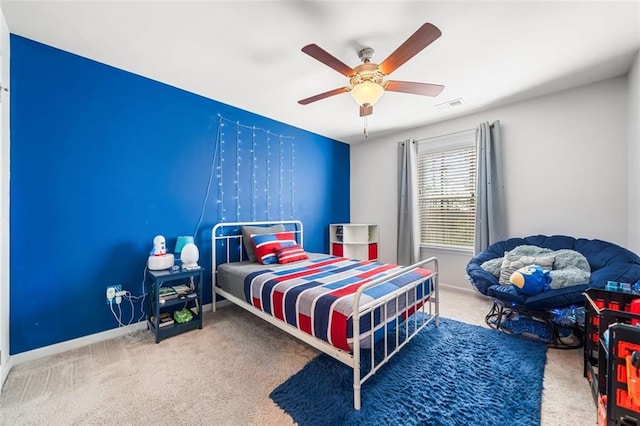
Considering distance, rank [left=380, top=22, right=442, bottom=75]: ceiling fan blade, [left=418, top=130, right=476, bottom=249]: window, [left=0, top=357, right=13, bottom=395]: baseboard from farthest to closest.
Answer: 1. [left=418, top=130, right=476, bottom=249]: window
2. [left=0, top=357, right=13, bottom=395]: baseboard
3. [left=380, top=22, right=442, bottom=75]: ceiling fan blade

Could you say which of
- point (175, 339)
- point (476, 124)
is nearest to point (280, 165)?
point (175, 339)

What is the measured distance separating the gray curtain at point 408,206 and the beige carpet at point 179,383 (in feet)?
7.23

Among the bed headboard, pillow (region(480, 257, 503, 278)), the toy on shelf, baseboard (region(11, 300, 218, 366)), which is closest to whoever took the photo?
baseboard (region(11, 300, 218, 366))

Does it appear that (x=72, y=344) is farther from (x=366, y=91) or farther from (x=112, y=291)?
(x=366, y=91)

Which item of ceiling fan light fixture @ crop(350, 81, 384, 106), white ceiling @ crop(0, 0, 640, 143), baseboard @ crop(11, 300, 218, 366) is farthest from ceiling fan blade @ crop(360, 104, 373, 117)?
baseboard @ crop(11, 300, 218, 366)

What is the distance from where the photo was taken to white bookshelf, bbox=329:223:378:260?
4.64 m

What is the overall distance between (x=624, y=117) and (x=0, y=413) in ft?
18.6

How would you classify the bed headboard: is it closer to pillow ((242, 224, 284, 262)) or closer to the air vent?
pillow ((242, 224, 284, 262))

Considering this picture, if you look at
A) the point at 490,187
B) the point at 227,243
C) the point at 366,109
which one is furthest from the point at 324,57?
the point at 490,187

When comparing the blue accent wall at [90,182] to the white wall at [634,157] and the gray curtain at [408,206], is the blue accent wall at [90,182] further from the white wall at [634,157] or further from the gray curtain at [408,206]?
the white wall at [634,157]

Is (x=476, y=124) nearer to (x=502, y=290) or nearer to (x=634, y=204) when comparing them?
(x=634, y=204)

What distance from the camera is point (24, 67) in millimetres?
2086

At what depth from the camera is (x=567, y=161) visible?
2.99m

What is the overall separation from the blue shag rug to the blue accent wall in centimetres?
197
